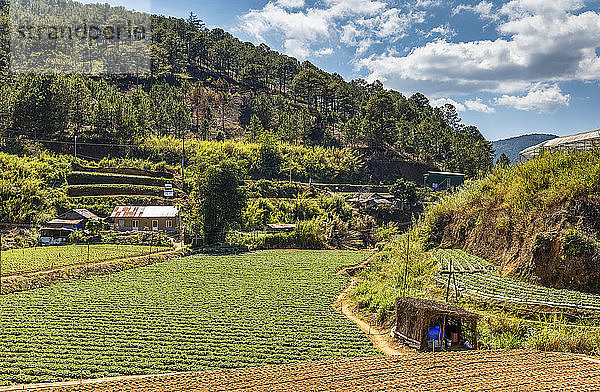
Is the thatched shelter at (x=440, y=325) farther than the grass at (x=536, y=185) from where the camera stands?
No

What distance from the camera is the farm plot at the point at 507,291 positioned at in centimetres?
1190

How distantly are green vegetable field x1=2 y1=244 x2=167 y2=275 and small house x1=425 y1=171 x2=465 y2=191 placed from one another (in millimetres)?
33855

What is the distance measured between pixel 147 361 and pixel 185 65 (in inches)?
2957

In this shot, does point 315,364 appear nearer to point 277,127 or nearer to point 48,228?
point 48,228

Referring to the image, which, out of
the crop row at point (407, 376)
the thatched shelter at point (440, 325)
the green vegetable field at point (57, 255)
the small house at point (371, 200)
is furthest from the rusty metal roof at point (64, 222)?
the thatched shelter at point (440, 325)

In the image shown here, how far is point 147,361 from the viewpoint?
1070cm

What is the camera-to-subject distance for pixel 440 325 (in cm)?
1167

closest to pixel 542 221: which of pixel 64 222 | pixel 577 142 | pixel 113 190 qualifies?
pixel 577 142

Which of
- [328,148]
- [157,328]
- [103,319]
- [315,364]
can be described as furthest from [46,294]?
[328,148]

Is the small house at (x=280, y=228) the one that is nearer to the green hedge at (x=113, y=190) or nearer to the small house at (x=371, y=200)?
the small house at (x=371, y=200)

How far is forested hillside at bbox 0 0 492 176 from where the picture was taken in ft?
152

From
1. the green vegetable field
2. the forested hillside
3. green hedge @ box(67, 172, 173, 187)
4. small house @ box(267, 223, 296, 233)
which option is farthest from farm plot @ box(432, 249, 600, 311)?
the forested hillside

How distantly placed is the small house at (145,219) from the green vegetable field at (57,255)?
4248 mm

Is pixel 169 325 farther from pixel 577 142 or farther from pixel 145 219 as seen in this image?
pixel 145 219
